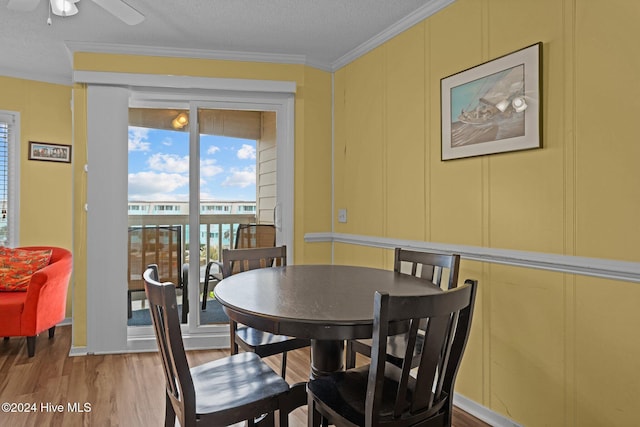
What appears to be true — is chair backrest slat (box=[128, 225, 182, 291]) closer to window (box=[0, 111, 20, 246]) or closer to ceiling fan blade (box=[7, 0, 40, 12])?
window (box=[0, 111, 20, 246])

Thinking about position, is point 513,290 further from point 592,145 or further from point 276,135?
point 276,135

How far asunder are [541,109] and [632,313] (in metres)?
0.97

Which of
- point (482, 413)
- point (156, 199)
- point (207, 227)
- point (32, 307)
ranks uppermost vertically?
point (156, 199)

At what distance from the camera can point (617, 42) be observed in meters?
1.65

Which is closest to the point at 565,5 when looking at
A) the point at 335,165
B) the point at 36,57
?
the point at 335,165

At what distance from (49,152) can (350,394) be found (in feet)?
13.1

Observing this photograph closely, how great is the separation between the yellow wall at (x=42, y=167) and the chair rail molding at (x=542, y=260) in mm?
3298

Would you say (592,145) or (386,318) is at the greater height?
(592,145)

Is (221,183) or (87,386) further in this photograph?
(221,183)

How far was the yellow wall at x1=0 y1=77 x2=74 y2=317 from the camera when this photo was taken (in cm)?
388

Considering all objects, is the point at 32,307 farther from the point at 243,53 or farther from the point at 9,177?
the point at 243,53

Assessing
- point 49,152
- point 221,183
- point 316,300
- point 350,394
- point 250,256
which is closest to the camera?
point 350,394

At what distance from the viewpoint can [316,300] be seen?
1.61 m

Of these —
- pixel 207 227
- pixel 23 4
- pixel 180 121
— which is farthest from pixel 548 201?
pixel 180 121
